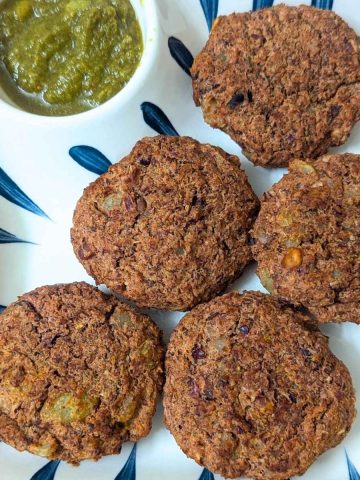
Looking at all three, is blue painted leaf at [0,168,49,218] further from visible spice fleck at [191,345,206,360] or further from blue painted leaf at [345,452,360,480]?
blue painted leaf at [345,452,360,480]

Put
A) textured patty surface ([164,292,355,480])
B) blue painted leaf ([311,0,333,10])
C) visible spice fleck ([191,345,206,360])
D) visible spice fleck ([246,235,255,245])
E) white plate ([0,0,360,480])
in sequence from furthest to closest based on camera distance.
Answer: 1. blue painted leaf ([311,0,333,10])
2. white plate ([0,0,360,480])
3. visible spice fleck ([246,235,255,245])
4. visible spice fleck ([191,345,206,360])
5. textured patty surface ([164,292,355,480])

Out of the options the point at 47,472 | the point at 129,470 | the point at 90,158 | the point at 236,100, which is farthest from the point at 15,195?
the point at 129,470

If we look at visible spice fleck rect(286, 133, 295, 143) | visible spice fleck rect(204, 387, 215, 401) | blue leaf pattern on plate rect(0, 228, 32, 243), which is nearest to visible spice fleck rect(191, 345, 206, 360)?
visible spice fleck rect(204, 387, 215, 401)

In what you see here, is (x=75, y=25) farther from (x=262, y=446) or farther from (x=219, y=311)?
(x=262, y=446)

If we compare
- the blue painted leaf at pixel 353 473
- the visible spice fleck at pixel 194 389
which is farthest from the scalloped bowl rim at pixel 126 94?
the blue painted leaf at pixel 353 473

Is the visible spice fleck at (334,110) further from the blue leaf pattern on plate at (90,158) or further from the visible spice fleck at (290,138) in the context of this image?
the blue leaf pattern on plate at (90,158)

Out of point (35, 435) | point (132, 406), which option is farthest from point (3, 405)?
point (132, 406)
